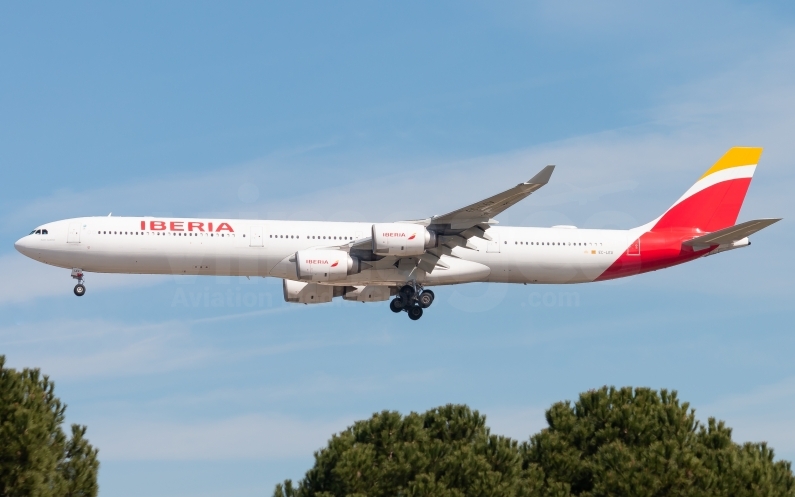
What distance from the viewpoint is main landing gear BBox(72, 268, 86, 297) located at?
170 ft

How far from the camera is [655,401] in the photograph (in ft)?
178

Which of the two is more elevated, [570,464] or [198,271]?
[198,271]

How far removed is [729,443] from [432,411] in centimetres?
1314

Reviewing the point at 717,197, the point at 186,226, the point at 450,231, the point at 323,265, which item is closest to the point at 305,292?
the point at 323,265

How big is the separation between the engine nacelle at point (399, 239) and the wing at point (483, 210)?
3.19 feet

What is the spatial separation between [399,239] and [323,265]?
3493 mm

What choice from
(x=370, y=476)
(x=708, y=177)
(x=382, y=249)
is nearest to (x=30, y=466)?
(x=370, y=476)

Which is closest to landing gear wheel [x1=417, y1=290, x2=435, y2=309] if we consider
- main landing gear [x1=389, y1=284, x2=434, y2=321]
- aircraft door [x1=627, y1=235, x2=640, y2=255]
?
main landing gear [x1=389, y1=284, x2=434, y2=321]

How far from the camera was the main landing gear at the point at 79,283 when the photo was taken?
5181 cm

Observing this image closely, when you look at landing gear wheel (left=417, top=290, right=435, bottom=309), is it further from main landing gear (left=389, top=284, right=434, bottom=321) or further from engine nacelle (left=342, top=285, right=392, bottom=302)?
engine nacelle (left=342, top=285, right=392, bottom=302)

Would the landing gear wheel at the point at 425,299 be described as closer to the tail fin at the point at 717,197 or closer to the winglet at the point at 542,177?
the winglet at the point at 542,177

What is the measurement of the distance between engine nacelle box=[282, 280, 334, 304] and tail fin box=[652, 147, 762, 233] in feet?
54.0

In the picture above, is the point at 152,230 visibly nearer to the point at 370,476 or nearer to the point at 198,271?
the point at 198,271

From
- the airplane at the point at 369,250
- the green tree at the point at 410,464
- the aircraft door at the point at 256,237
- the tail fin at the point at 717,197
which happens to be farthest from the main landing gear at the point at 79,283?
the tail fin at the point at 717,197
